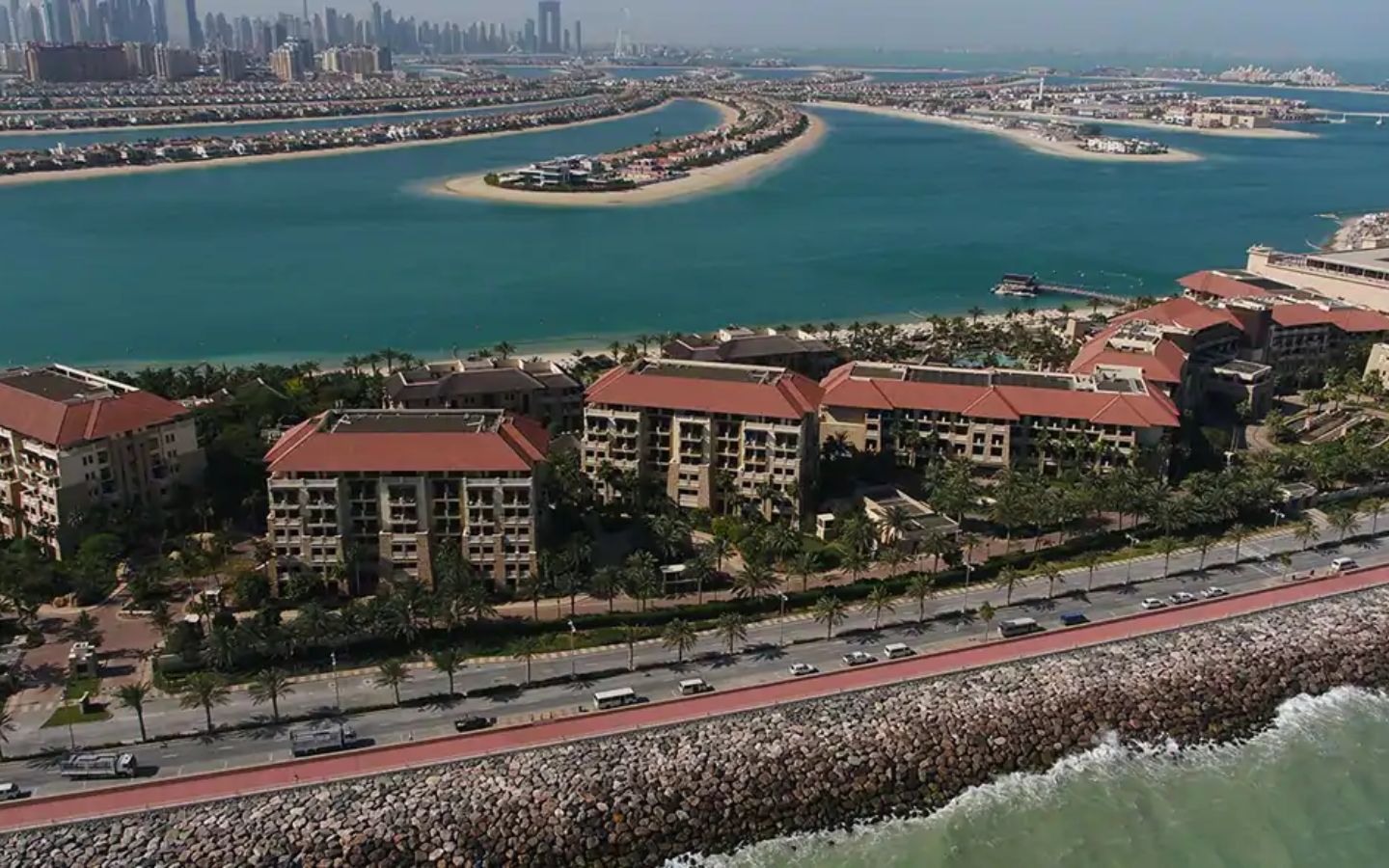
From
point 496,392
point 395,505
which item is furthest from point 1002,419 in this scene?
point 395,505

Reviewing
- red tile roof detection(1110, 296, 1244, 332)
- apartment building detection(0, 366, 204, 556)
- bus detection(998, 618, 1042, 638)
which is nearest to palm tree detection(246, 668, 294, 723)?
apartment building detection(0, 366, 204, 556)

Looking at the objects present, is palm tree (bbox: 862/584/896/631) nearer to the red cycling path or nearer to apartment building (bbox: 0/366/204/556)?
the red cycling path

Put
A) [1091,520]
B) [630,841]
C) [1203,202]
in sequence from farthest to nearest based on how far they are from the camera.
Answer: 1. [1203,202]
2. [1091,520]
3. [630,841]

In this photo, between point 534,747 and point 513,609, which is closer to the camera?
point 534,747

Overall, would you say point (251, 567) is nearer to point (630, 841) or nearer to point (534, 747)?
point (534, 747)

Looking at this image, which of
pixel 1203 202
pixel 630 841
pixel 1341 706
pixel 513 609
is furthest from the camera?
pixel 1203 202

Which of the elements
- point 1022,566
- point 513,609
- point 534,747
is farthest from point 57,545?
point 1022,566

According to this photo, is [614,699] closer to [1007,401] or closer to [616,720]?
[616,720]

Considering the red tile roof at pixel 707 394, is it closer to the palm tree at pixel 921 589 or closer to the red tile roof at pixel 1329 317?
the palm tree at pixel 921 589
